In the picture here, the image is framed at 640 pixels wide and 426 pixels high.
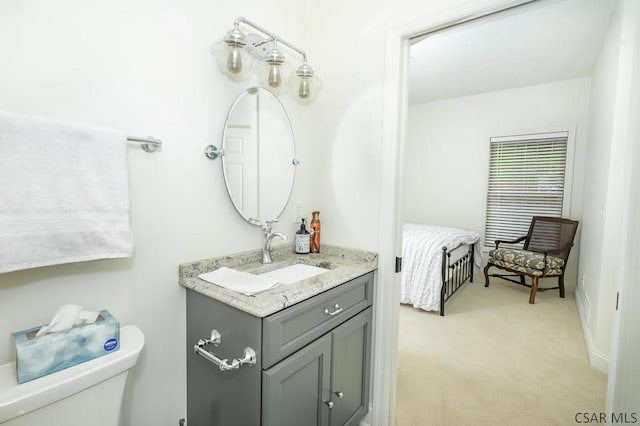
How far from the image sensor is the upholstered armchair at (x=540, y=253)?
3.48 meters

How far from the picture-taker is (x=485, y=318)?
3.13 metres

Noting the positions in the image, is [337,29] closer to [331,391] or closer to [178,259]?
[178,259]

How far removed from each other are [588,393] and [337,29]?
109 inches

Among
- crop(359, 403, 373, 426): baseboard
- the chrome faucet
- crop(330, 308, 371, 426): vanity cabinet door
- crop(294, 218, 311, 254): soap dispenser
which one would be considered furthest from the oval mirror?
crop(359, 403, 373, 426): baseboard

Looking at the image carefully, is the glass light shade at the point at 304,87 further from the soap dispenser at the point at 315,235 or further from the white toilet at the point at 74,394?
the white toilet at the point at 74,394

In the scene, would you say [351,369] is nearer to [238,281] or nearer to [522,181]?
[238,281]

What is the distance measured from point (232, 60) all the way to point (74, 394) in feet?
4.30

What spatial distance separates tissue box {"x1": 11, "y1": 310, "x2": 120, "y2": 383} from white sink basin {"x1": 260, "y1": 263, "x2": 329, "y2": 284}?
68 cm

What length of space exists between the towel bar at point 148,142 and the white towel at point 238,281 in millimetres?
565

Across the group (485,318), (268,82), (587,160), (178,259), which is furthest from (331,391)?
(587,160)

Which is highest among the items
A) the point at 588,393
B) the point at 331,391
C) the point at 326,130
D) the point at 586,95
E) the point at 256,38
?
the point at 586,95

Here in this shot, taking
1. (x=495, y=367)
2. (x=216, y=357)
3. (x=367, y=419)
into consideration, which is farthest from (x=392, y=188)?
(x=495, y=367)

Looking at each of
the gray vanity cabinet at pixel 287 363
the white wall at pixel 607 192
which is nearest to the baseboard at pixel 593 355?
the white wall at pixel 607 192

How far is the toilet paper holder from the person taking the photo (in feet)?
3.36
